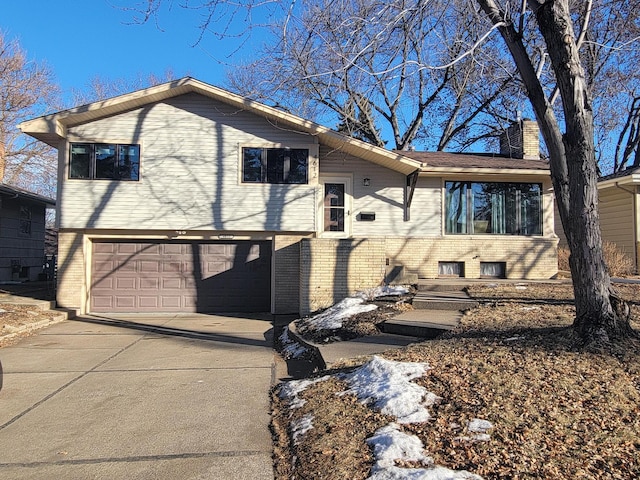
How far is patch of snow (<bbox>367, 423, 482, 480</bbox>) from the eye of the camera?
298 centimetres

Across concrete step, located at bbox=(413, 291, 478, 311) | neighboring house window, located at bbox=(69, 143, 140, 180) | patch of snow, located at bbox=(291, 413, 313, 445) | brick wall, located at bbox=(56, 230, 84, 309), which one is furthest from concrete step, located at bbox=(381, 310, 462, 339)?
brick wall, located at bbox=(56, 230, 84, 309)

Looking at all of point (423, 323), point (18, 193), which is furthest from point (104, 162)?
point (423, 323)

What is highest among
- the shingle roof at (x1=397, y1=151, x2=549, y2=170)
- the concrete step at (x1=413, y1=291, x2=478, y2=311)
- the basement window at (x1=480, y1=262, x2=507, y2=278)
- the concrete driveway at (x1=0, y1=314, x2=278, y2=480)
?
the shingle roof at (x1=397, y1=151, x2=549, y2=170)

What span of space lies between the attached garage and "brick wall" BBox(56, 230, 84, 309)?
48 cm

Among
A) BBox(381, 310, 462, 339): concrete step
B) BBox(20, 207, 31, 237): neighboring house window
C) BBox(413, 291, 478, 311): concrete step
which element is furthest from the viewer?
BBox(20, 207, 31, 237): neighboring house window

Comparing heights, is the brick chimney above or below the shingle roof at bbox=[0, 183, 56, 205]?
above

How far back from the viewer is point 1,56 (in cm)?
2338

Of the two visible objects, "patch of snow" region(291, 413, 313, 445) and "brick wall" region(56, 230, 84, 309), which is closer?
"patch of snow" region(291, 413, 313, 445)

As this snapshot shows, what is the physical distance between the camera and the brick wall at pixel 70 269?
13.2m

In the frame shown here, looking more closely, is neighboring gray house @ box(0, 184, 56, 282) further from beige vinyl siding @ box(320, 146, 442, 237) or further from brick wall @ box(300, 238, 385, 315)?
beige vinyl siding @ box(320, 146, 442, 237)

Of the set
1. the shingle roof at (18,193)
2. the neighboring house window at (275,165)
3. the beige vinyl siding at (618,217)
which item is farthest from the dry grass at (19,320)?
the beige vinyl siding at (618,217)

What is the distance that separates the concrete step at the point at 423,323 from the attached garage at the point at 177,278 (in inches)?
248

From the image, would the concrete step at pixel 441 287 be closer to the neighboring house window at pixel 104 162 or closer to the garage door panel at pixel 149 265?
the garage door panel at pixel 149 265

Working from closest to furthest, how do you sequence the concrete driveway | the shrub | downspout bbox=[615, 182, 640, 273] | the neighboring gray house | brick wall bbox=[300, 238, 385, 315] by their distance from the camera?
the concrete driveway
brick wall bbox=[300, 238, 385, 315]
the shrub
downspout bbox=[615, 182, 640, 273]
the neighboring gray house
